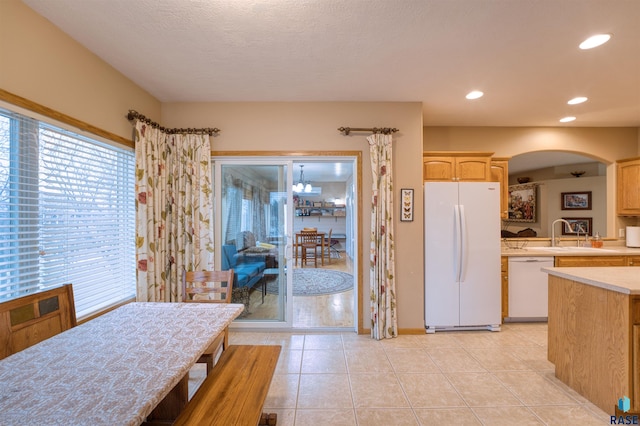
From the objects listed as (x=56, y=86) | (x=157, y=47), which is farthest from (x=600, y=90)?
(x=56, y=86)

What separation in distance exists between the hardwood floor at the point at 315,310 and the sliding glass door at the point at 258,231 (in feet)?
0.04

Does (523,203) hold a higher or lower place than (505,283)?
higher

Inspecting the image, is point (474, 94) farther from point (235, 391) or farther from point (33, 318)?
point (33, 318)

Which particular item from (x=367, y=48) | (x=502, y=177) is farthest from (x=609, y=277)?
(x=367, y=48)

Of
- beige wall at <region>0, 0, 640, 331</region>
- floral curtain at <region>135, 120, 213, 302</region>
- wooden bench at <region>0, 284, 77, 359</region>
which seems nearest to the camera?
wooden bench at <region>0, 284, 77, 359</region>

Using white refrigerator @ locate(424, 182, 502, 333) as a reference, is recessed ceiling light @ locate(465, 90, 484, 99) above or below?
above

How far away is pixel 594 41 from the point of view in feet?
6.69

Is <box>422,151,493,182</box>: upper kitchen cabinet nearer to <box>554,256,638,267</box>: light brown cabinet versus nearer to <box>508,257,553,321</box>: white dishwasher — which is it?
<box>508,257,553,321</box>: white dishwasher

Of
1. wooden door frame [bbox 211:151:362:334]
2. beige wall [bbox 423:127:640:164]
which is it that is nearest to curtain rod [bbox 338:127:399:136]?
wooden door frame [bbox 211:151:362:334]

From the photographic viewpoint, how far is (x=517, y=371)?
7.99ft

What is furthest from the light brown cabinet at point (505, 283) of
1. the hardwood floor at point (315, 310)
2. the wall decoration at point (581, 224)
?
the wall decoration at point (581, 224)

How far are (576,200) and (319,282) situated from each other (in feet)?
19.0

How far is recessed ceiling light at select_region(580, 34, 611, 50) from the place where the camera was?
1987mm

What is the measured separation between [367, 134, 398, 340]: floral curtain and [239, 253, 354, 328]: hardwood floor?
56 centimetres
